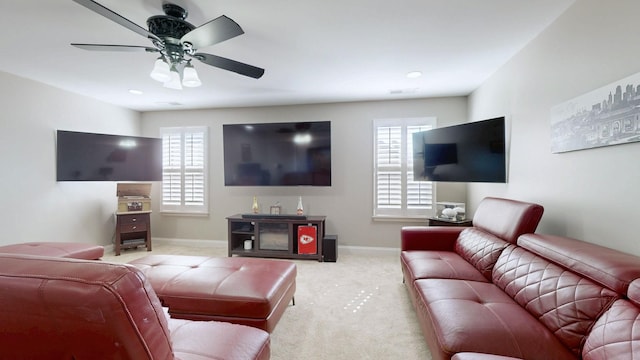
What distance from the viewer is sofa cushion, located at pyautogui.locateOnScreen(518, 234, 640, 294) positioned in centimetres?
120

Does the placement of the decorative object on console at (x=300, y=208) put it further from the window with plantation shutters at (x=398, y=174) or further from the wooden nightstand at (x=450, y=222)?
the wooden nightstand at (x=450, y=222)

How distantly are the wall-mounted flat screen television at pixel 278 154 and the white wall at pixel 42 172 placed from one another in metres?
1.99

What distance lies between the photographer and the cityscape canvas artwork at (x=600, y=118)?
1.48 metres

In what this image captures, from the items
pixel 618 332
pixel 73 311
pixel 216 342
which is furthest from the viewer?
pixel 216 342

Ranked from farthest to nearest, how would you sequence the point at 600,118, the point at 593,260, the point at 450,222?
the point at 450,222 → the point at 600,118 → the point at 593,260

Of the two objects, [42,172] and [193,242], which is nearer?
[42,172]

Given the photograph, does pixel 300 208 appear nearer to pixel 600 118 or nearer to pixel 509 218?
pixel 509 218

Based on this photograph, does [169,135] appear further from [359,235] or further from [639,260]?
[639,260]

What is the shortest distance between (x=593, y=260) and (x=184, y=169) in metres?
5.07

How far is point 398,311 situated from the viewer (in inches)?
96.9

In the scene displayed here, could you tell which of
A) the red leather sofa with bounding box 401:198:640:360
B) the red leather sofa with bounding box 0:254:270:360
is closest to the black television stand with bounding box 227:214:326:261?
the red leather sofa with bounding box 401:198:640:360

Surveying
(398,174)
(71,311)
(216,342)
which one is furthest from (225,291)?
(398,174)

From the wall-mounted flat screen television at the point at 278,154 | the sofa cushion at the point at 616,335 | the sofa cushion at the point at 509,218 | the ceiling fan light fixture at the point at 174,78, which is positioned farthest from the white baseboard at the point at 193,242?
the sofa cushion at the point at 616,335

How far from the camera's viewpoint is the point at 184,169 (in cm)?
477
